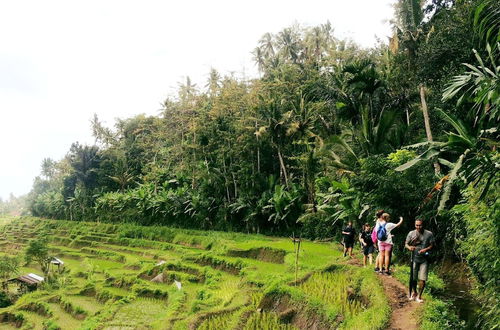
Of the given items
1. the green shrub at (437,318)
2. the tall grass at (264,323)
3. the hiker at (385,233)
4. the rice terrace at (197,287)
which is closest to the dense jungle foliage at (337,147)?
the green shrub at (437,318)

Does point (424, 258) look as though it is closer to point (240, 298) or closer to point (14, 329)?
point (240, 298)

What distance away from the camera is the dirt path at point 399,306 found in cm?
533

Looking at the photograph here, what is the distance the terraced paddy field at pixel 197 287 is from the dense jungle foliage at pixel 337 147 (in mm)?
1758

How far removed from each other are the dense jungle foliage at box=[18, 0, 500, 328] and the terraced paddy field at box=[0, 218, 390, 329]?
69.2 inches

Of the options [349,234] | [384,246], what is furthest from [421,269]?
[349,234]

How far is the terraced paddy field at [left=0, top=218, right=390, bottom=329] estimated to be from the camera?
7281 millimetres

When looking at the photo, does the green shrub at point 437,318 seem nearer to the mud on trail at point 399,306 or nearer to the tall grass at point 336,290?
the mud on trail at point 399,306

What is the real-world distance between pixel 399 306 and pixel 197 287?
8192 mm

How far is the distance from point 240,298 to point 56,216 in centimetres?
4045

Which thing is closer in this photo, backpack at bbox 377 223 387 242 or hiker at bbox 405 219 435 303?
hiker at bbox 405 219 435 303

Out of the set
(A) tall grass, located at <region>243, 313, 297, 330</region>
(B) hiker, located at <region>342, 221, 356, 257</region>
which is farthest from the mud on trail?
(B) hiker, located at <region>342, 221, 356, 257</region>

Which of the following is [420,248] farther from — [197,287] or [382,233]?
[197,287]

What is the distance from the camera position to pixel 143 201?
28.0m

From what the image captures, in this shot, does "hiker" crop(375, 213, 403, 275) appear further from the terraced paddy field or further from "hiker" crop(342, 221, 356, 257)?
"hiker" crop(342, 221, 356, 257)
